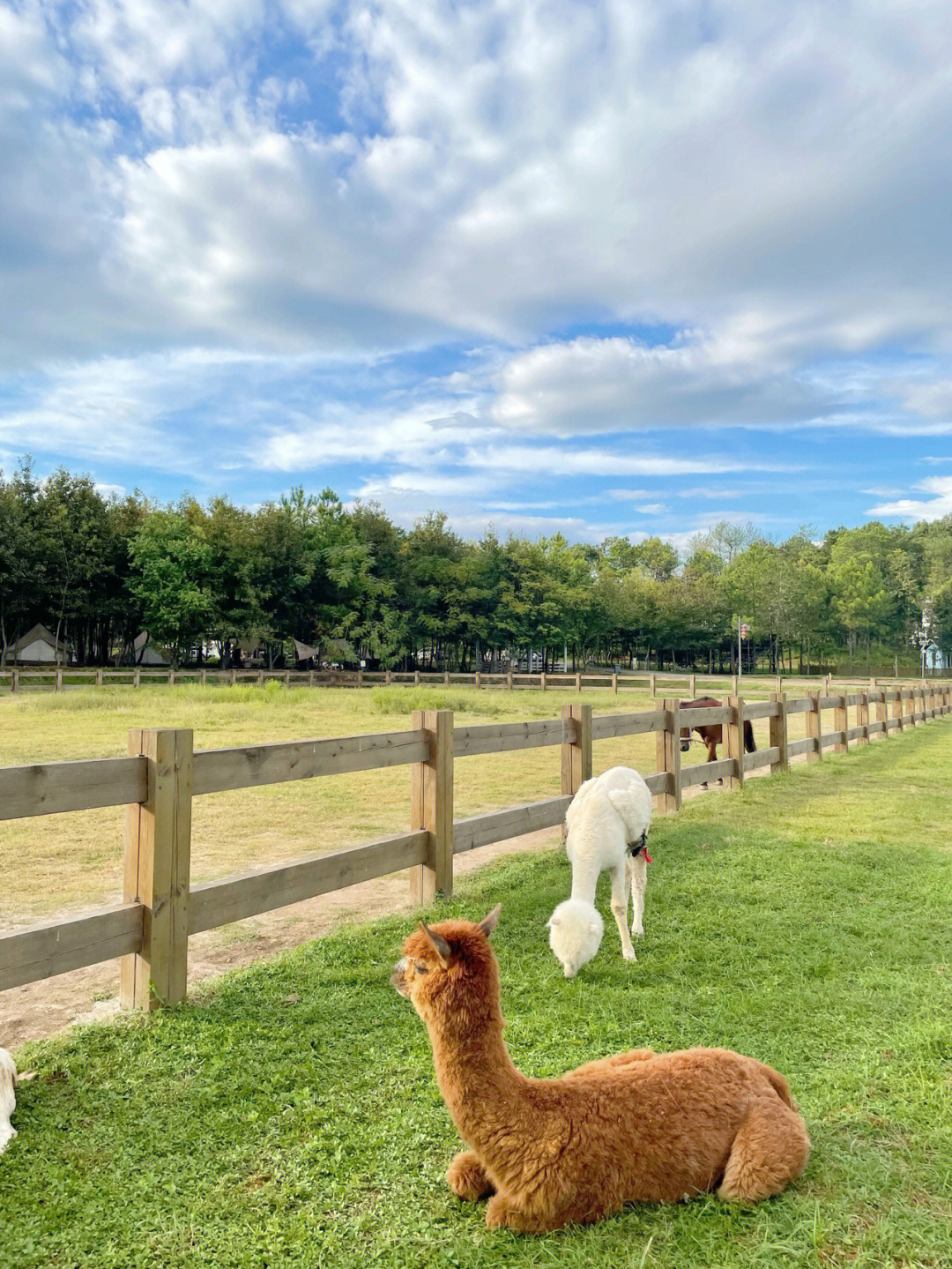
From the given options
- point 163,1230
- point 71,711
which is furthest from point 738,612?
point 163,1230

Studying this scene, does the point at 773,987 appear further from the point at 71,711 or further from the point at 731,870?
the point at 71,711

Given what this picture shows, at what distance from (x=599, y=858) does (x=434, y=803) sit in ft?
4.06

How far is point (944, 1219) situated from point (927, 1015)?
149 centimetres

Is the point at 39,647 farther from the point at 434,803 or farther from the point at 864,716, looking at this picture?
A: the point at 434,803

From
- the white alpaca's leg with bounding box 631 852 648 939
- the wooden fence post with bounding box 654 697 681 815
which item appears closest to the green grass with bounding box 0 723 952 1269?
the white alpaca's leg with bounding box 631 852 648 939

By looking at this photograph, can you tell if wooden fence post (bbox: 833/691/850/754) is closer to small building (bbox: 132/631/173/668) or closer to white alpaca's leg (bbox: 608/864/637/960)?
white alpaca's leg (bbox: 608/864/637/960)

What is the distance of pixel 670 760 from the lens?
26.2ft

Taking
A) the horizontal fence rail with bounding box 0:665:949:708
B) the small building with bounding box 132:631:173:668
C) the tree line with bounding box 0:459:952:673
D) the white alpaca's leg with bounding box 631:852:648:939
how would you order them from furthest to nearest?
1. the small building with bounding box 132:631:173:668
2. the tree line with bounding box 0:459:952:673
3. the horizontal fence rail with bounding box 0:665:949:708
4. the white alpaca's leg with bounding box 631:852:648:939

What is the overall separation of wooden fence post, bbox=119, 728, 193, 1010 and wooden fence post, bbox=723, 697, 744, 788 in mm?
7144

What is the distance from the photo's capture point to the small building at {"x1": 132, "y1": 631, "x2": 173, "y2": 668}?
53281mm

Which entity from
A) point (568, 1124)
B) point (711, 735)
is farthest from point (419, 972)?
point (711, 735)

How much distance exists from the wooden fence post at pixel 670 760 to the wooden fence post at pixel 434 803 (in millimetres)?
3426

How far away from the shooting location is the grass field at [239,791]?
638 cm

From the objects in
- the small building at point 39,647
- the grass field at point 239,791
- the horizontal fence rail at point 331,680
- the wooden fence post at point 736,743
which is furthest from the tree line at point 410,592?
the wooden fence post at point 736,743
